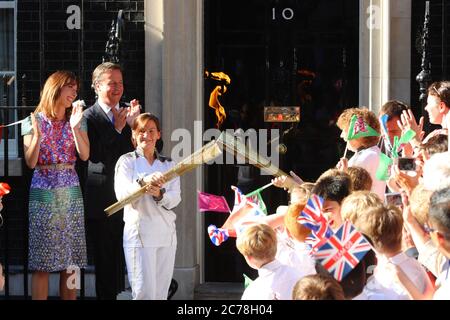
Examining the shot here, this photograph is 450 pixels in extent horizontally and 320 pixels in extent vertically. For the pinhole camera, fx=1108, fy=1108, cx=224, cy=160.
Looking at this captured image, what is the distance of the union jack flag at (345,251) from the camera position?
210 inches

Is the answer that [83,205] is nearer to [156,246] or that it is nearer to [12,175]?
[156,246]

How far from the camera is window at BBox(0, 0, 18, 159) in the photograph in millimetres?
9766

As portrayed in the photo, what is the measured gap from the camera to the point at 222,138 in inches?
306

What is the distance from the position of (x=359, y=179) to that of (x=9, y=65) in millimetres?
4391

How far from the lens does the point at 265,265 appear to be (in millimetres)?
5973

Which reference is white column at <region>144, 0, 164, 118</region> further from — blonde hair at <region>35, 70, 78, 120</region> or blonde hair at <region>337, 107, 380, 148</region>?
blonde hair at <region>337, 107, 380, 148</region>

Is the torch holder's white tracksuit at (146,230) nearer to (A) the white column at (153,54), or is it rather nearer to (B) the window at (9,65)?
(A) the white column at (153,54)

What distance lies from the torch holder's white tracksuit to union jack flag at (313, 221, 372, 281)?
8.01 ft

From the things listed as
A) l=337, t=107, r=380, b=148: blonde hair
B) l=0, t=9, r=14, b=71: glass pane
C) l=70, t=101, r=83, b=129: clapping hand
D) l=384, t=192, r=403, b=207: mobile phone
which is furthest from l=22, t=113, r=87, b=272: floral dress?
l=384, t=192, r=403, b=207: mobile phone

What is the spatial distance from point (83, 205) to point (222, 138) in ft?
3.81

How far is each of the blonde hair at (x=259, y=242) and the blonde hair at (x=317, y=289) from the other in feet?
3.02

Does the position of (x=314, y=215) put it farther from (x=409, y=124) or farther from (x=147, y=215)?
(x=147, y=215)

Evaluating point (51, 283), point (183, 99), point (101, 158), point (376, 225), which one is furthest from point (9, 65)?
point (376, 225)

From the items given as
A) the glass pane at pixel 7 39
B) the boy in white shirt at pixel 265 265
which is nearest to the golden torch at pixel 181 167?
the boy in white shirt at pixel 265 265
